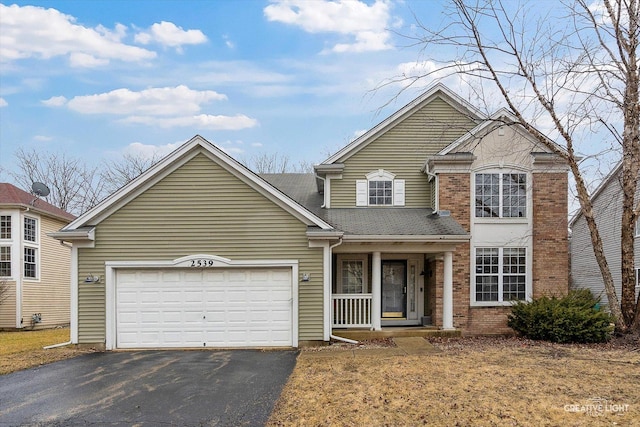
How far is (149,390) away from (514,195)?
1123 cm

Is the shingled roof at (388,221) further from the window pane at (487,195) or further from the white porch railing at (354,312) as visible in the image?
the white porch railing at (354,312)

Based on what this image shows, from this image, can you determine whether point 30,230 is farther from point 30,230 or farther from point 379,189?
point 379,189

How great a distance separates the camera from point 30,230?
19.8 m

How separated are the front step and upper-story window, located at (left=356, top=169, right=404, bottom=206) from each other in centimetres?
424

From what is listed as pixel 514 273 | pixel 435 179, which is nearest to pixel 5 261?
pixel 435 179

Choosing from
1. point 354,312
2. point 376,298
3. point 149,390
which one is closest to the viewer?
point 149,390

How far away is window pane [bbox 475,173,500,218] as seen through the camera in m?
14.1

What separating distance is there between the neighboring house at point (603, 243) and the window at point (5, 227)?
22.8 meters

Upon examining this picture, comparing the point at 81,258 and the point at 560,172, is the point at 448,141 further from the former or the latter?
the point at 81,258

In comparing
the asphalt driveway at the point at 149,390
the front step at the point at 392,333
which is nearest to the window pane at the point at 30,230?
the asphalt driveway at the point at 149,390

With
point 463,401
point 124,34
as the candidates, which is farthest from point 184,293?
point 124,34

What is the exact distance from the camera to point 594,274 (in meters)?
23.2

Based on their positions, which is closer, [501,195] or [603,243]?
[501,195]

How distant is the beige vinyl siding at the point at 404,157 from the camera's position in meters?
15.4
